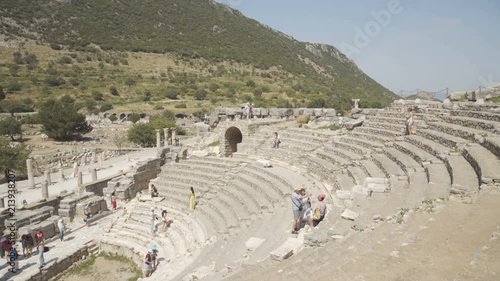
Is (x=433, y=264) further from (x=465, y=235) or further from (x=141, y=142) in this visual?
(x=141, y=142)

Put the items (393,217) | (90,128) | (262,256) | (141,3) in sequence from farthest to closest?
(141,3), (90,128), (262,256), (393,217)

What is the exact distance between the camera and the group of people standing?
31.2ft

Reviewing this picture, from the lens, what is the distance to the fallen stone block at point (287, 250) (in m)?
7.51

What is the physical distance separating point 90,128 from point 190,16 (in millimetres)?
42790

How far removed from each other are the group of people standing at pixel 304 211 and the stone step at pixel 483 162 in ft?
12.0

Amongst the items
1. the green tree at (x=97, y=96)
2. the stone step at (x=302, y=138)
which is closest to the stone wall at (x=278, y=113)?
the stone step at (x=302, y=138)

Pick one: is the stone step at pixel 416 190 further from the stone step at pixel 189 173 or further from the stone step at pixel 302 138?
the stone step at pixel 189 173

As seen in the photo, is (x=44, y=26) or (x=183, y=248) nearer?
(x=183, y=248)

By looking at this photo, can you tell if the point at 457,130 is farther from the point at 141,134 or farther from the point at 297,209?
the point at 141,134

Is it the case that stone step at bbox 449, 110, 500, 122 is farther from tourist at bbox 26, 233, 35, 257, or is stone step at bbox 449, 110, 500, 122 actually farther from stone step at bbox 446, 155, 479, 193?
tourist at bbox 26, 233, 35, 257

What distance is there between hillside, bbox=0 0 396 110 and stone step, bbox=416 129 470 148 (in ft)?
128

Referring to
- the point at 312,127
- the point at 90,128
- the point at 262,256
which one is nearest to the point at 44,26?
the point at 90,128

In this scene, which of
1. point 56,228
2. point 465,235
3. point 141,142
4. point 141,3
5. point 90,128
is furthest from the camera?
point 141,3

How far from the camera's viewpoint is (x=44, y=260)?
13.1 metres
